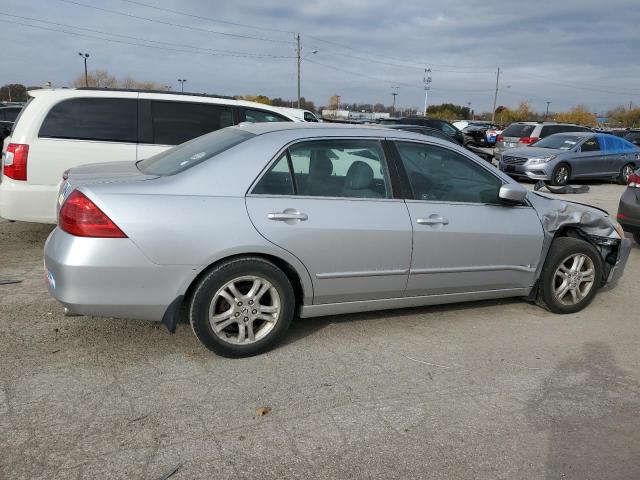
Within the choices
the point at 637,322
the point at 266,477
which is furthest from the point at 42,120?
the point at 637,322

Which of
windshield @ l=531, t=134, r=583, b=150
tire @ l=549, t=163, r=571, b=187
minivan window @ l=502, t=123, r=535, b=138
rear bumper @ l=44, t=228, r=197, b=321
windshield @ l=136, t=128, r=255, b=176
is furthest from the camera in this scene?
minivan window @ l=502, t=123, r=535, b=138

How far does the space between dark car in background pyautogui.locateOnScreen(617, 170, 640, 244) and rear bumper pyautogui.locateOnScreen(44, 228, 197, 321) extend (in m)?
6.20

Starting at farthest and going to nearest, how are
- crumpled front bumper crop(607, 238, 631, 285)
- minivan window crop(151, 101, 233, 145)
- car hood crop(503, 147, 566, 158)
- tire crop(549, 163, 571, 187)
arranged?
car hood crop(503, 147, 566, 158)
tire crop(549, 163, 571, 187)
minivan window crop(151, 101, 233, 145)
crumpled front bumper crop(607, 238, 631, 285)

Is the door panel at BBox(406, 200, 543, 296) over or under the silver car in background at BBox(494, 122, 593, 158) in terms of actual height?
under

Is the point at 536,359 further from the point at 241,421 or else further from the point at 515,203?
the point at 241,421

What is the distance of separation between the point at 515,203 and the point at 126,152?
4.18 metres

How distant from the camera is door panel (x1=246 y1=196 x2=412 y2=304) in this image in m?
3.51

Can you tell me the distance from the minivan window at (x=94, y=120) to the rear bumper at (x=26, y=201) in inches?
23.4

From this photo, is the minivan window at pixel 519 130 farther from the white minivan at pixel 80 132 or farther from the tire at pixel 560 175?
the white minivan at pixel 80 132

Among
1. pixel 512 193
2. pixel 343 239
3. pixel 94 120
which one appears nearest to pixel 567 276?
pixel 512 193

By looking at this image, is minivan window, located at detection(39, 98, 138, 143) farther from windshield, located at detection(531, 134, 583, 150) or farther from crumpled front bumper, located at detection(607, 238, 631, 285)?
windshield, located at detection(531, 134, 583, 150)

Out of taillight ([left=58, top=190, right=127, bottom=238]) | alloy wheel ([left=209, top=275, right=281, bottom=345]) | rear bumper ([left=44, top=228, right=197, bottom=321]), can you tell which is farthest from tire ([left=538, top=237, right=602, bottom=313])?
taillight ([left=58, top=190, right=127, bottom=238])

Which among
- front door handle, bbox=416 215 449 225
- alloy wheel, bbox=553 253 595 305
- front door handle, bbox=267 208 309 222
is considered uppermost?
front door handle, bbox=267 208 309 222

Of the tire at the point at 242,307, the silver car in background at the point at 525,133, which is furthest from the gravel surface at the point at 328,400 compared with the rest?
the silver car in background at the point at 525,133
